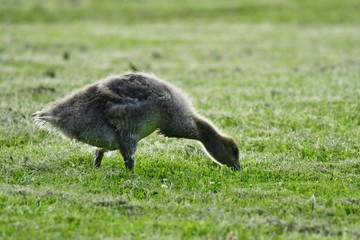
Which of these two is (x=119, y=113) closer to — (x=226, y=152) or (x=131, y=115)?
(x=131, y=115)

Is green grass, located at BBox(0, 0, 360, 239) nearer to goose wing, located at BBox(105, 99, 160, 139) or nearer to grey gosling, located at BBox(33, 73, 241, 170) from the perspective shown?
grey gosling, located at BBox(33, 73, 241, 170)

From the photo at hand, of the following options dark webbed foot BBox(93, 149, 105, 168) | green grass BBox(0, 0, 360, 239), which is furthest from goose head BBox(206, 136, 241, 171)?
dark webbed foot BBox(93, 149, 105, 168)

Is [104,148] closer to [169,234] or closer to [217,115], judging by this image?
[169,234]

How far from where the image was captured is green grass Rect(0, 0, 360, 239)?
821 cm

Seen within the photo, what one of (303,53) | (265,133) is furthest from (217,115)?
(303,53)

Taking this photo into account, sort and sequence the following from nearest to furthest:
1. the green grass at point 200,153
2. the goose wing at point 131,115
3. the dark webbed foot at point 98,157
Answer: the green grass at point 200,153, the goose wing at point 131,115, the dark webbed foot at point 98,157

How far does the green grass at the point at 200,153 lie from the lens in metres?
8.21

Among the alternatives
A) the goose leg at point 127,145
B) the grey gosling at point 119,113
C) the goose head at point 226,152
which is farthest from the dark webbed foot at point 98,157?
the goose head at point 226,152

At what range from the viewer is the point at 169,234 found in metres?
7.81

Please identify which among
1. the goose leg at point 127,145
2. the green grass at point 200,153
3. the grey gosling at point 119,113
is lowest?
the green grass at point 200,153

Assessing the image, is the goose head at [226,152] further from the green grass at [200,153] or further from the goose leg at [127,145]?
the goose leg at [127,145]

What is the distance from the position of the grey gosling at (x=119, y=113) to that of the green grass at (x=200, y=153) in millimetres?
525

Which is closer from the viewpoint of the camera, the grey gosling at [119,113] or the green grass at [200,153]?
the green grass at [200,153]

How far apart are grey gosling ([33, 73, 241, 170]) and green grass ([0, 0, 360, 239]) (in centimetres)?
53
